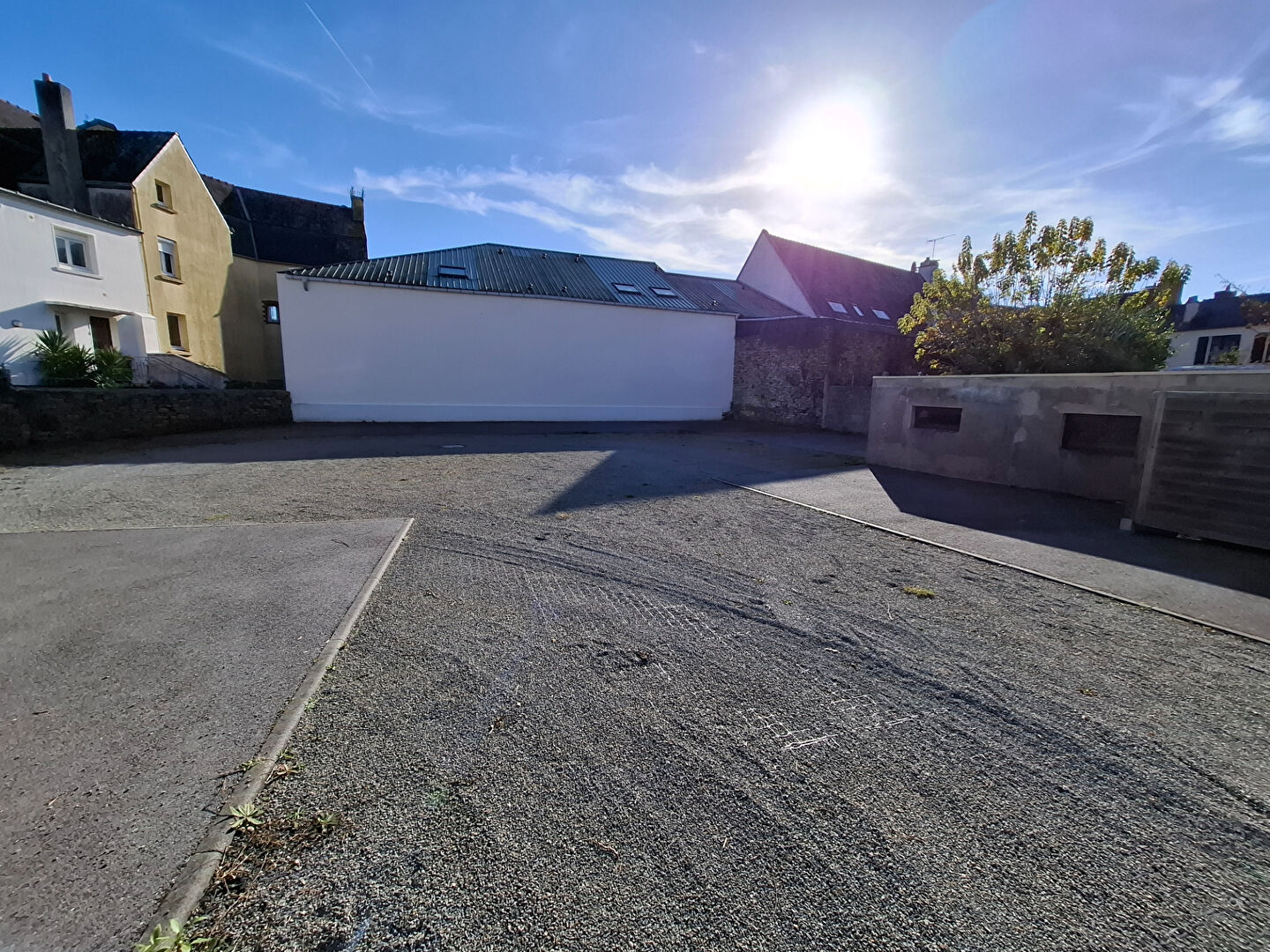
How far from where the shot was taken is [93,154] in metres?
18.9

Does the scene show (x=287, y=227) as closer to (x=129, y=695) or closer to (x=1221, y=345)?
(x=129, y=695)

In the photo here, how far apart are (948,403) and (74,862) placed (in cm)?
1081

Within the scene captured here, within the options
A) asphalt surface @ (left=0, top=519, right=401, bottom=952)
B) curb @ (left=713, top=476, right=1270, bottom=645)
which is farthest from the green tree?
asphalt surface @ (left=0, top=519, right=401, bottom=952)

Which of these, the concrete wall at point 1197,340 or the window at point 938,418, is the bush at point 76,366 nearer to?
the window at point 938,418

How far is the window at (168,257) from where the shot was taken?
19.1m

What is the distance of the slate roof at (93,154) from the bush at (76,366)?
9150mm

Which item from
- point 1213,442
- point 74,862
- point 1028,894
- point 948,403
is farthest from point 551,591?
point 948,403

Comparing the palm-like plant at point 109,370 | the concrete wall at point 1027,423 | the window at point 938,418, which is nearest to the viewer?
the concrete wall at point 1027,423

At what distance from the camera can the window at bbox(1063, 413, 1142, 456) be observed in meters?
7.39

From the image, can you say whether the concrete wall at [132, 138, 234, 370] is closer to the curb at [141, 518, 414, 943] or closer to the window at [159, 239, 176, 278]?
the window at [159, 239, 176, 278]

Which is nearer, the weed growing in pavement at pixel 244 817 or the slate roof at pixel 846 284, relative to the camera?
the weed growing in pavement at pixel 244 817

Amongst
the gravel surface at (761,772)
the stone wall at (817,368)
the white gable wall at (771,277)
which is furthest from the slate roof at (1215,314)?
the gravel surface at (761,772)

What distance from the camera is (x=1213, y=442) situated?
556 cm

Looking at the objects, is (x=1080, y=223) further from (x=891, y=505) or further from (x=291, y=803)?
(x=291, y=803)
